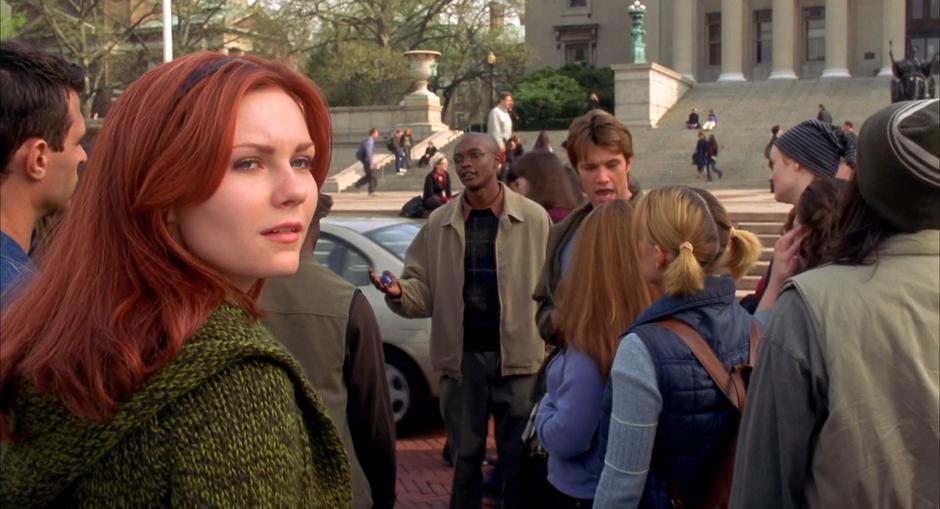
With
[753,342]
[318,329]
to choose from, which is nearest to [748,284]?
[753,342]

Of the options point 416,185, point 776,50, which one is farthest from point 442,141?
point 776,50

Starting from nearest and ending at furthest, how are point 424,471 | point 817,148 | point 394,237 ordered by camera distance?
point 817,148, point 424,471, point 394,237

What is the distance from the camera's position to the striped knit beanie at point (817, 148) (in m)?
4.86

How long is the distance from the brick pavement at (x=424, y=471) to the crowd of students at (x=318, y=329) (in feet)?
8.65

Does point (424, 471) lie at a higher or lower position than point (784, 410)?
lower

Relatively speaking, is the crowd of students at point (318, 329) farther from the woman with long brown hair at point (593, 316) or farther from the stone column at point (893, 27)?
the stone column at point (893, 27)

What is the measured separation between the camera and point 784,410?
7.93ft

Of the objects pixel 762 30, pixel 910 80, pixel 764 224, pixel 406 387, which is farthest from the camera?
pixel 762 30

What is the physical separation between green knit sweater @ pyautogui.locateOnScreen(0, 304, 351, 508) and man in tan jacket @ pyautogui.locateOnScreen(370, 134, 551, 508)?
3.92 m

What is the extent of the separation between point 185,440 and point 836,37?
200ft

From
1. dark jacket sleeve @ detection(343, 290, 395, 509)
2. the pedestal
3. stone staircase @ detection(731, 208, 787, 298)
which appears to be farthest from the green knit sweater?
the pedestal

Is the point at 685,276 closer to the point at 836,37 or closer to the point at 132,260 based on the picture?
the point at 132,260

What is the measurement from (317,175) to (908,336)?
1297 mm

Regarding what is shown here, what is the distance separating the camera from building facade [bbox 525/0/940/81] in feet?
192
